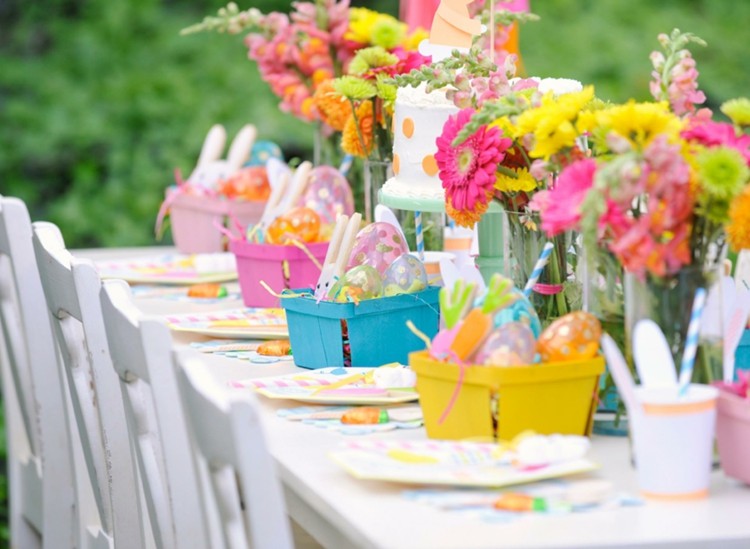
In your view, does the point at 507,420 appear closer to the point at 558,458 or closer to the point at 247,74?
the point at 558,458

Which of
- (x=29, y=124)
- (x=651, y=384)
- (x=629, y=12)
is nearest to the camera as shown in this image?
(x=651, y=384)

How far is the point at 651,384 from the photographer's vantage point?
4.35 ft

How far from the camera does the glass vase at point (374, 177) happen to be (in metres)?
2.27

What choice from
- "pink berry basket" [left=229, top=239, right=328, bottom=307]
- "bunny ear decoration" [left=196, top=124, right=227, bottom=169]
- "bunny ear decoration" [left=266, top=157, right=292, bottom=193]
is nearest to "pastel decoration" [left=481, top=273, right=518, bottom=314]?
"pink berry basket" [left=229, top=239, right=328, bottom=307]

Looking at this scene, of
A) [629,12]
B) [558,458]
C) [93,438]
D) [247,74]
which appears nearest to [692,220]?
[558,458]

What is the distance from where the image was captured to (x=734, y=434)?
1329 millimetres

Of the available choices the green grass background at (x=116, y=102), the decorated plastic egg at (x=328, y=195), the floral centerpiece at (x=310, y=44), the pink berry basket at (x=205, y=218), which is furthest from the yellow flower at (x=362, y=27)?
the green grass background at (x=116, y=102)

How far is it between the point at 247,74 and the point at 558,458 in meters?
3.95

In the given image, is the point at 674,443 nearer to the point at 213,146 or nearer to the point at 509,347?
the point at 509,347

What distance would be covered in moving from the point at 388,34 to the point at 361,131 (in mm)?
280

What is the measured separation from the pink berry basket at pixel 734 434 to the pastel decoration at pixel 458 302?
0.94 feet

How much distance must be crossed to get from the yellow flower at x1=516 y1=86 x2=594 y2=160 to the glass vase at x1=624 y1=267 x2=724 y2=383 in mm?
168

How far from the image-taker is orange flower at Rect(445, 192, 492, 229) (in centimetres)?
166

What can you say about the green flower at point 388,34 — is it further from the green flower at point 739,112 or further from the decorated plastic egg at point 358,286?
the green flower at point 739,112
